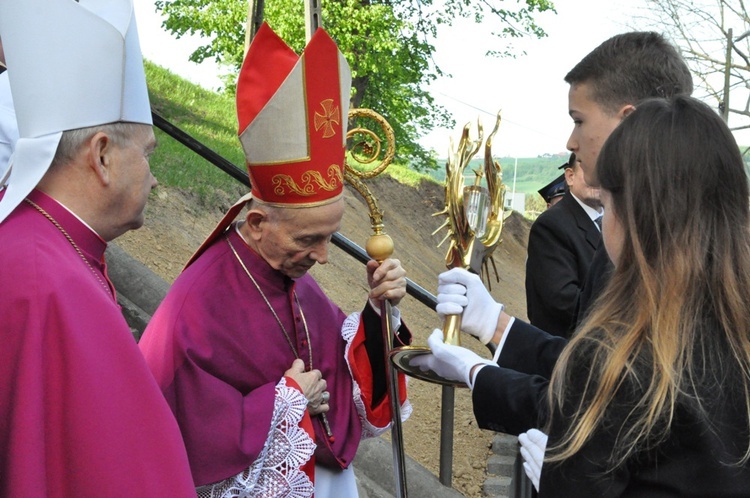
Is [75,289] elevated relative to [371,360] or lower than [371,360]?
elevated

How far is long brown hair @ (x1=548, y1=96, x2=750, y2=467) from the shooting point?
200cm

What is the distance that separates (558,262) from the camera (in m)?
4.63

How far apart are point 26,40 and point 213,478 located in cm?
131

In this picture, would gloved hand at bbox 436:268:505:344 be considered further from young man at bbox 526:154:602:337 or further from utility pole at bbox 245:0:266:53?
utility pole at bbox 245:0:266:53

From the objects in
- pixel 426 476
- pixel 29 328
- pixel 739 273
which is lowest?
pixel 426 476

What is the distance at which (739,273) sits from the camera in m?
2.14

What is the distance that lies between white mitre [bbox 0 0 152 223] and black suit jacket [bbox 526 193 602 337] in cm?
257

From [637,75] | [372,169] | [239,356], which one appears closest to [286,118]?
[372,169]

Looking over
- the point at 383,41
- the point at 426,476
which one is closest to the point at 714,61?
the point at 383,41

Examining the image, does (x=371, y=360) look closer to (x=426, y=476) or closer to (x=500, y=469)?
(x=426, y=476)

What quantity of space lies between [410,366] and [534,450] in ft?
2.55

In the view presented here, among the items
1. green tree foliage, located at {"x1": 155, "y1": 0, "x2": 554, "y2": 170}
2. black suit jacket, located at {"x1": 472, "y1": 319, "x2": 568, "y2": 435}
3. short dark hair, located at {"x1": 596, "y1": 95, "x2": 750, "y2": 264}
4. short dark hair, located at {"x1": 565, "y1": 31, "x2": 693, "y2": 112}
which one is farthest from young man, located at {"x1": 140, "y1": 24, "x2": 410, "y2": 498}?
green tree foliage, located at {"x1": 155, "y1": 0, "x2": 554, "y2": 170}

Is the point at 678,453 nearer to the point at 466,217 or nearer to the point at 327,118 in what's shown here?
A: the point at 466,217

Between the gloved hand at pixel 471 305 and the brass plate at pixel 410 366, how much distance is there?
15 centimetres
